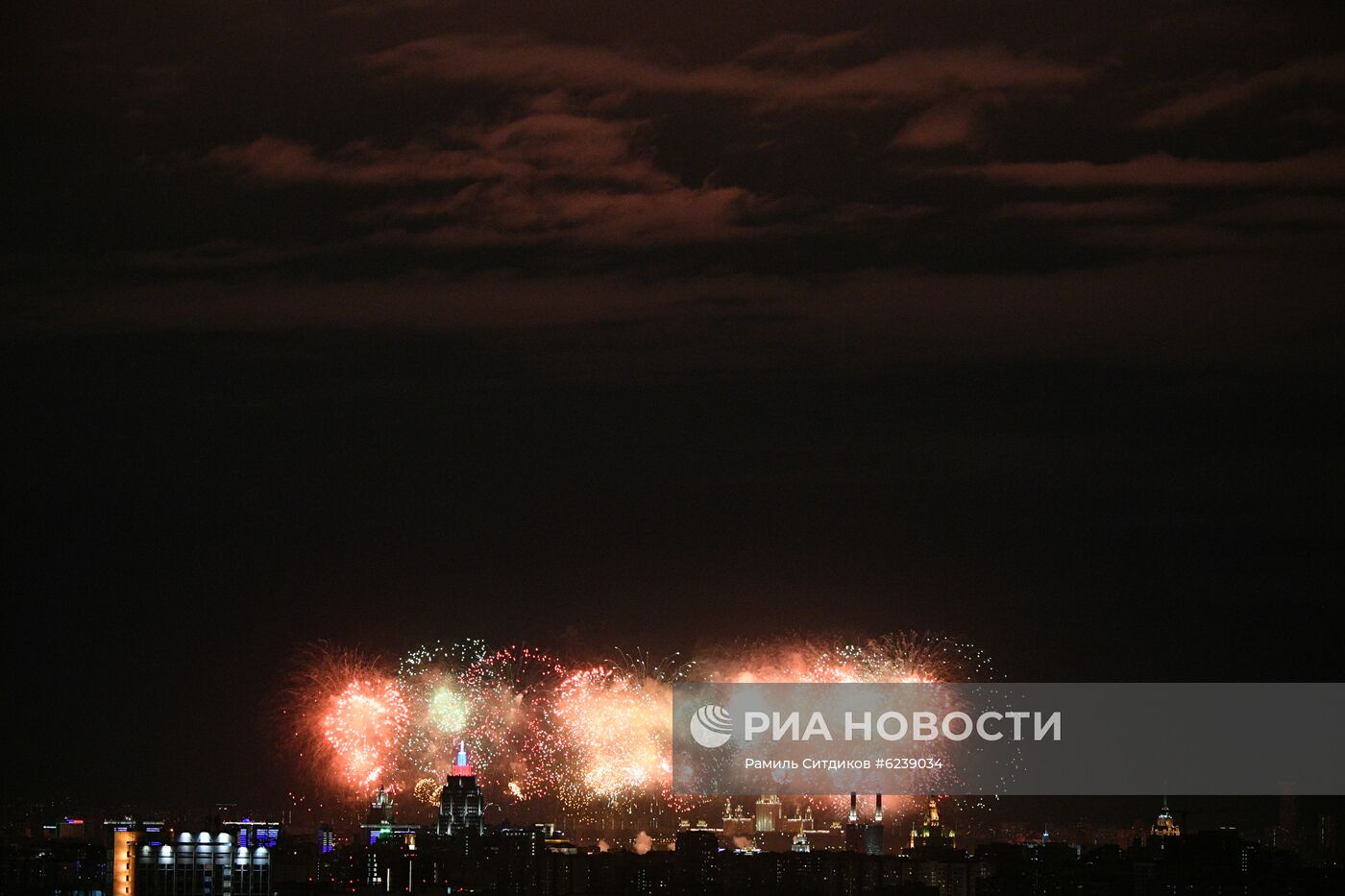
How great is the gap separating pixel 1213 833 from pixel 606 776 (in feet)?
28.7


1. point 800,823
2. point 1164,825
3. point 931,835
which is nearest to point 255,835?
point 800,823

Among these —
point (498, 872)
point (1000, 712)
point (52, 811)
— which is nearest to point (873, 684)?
point (1000, 712)

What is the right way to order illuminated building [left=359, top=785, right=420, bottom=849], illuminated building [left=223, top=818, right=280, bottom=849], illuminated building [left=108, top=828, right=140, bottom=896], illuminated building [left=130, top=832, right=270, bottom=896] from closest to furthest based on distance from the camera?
1. illuminated building [left=130, top=832, right=270, bottom=896]
2. illuminated building [left=108, top=828, right=140, bottom=896]
3. illuminated building [left=223, top=818, right=280, bottom=849]
4. illuminated building [left=359, top=785, right=420, bottom=849]

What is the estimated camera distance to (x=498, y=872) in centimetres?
2738

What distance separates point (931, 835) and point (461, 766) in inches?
204

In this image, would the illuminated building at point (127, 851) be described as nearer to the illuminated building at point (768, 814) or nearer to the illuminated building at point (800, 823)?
the illuminated building at point (768, 814)

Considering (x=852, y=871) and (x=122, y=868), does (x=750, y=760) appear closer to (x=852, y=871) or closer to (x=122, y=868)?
(x=852, y=871)

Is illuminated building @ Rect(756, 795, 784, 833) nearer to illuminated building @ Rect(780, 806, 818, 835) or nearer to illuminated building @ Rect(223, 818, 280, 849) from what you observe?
illuminated building @ Rect(780, 806, 818, 835)

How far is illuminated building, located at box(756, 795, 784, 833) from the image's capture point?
28578mm

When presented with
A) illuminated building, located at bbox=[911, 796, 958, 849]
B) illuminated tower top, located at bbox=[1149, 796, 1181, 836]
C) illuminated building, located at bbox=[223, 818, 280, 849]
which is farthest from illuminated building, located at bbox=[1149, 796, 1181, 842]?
illuminated building, located at bbox=[223, 818, 280, 849]

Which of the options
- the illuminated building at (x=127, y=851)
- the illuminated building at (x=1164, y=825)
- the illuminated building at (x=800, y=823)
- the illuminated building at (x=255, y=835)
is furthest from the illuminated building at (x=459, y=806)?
the illuminated building at (x=1164, y=825)

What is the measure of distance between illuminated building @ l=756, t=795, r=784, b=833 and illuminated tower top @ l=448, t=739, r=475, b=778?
10.5ft

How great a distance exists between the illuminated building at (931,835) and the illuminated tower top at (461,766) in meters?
4.90

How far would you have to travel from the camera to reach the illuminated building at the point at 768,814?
28578 mm
